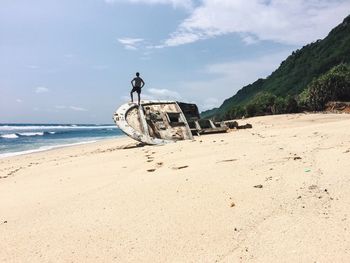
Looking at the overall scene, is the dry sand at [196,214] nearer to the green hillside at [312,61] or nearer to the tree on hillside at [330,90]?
the tree on hillside at [330,90]

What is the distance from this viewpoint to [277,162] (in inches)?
199

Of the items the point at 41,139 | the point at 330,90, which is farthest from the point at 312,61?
the point at 41,139

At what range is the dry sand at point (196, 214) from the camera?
106 inches

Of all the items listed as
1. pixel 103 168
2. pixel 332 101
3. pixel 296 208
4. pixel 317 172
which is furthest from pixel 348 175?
pixel 332 101

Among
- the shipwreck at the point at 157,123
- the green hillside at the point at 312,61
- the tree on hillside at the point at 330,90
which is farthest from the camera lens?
the green hillside at the point at 312,61

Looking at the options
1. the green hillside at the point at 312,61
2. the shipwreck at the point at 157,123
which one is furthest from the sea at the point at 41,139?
the green hillside at the point at 312,61

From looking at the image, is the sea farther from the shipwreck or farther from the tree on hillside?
the tree on hillside

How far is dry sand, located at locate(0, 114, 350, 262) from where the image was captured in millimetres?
2697

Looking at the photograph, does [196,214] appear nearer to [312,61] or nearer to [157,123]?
[157,123]

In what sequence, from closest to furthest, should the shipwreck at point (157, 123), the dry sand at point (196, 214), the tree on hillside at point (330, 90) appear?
the dry sand at point (196, 214) → the shipwreck at point (157, 123) → the tree on hillside at point (330, 90)

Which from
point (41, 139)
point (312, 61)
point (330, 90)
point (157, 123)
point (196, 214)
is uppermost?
point (312, 61)

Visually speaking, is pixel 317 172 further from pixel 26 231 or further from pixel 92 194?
pixel 26 231

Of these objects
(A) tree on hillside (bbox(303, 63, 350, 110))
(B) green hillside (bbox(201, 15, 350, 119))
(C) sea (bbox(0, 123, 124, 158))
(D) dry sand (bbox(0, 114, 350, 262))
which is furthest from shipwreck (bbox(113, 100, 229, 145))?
(B) green hillside (bbox(201, 15, 350, 119))

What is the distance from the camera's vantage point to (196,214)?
11.1ft
